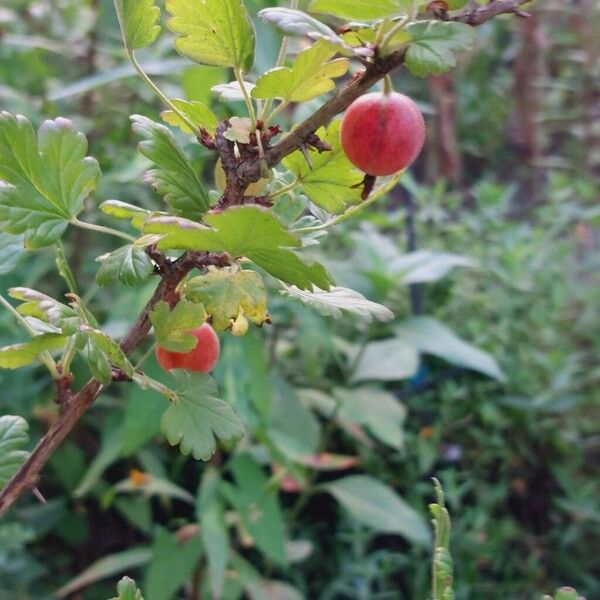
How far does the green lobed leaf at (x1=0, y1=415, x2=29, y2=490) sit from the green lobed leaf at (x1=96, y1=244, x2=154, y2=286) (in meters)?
0.14

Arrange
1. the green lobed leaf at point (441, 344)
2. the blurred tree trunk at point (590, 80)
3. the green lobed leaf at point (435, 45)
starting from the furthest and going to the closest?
the blurred tree trunk at point (590, 80)
the green lobed leaf at point (441, 344)
the green lobed leaf at point (435, 45)

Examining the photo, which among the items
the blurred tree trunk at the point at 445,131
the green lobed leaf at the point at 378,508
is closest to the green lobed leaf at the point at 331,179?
the green lobed leaf at the point at 378,508

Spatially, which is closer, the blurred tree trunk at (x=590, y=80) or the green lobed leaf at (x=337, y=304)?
the green lobed leaf at (x=337, y=304)

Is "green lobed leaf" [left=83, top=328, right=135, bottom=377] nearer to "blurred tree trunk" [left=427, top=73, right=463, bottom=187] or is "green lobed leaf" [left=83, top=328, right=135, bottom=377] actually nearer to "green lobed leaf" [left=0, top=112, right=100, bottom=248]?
"green lobed leaf" [left=0, top=112, right=100, bottom=248]

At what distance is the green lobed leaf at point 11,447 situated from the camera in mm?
526

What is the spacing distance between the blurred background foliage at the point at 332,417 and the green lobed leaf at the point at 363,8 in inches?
25.3

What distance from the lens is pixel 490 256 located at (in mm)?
1770

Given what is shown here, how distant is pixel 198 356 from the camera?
50 cm

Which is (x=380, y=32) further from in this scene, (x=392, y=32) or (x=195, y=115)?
(x=195, y=115)

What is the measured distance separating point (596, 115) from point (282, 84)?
2300mm

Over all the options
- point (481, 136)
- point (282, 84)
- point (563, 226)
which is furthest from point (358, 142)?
point (481, 136)

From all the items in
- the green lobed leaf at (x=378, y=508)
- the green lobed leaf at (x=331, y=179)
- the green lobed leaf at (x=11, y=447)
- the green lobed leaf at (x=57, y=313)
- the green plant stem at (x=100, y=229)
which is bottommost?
the green lobed leaf at (x=378, y=508)

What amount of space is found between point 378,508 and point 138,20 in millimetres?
1026

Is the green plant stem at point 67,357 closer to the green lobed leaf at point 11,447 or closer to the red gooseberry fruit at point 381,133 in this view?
the green lobed leaf at point 11,447
